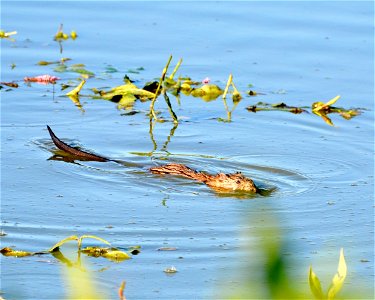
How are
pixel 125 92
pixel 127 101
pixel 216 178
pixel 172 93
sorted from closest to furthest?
pixel 216 178 < pixel 125 92 < pixel 127 101 < pixel 172 93

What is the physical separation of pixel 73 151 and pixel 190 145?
1.06 metres

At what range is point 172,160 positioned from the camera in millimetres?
7648

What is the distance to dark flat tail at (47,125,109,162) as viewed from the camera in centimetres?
746

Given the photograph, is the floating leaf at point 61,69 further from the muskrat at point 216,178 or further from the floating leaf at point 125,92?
the muskrat at point 216,178

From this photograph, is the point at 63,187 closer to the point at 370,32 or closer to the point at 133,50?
the point at 133,50

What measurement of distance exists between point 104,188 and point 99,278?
1.89m

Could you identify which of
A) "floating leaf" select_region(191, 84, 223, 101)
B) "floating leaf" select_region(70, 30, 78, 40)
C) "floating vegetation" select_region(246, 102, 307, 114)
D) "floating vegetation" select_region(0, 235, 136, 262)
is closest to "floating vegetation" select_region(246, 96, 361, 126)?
"floating vegetation" select_region(246, 102, 307, 114)

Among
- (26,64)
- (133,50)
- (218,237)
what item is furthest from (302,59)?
(218,237)

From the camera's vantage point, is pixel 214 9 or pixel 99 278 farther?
pixel 214 9

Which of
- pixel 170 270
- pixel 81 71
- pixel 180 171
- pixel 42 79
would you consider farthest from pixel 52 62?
pixel 170 270

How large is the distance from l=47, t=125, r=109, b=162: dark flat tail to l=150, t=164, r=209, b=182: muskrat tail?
1.82 ft

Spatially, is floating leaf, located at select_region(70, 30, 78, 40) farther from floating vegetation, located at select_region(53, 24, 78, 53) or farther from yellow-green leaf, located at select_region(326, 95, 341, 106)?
yellow-green leaf, located at select_region(326, 95, 341, 106)

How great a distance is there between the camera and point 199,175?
23.2ft

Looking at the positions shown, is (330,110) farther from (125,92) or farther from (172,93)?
(125,92)
